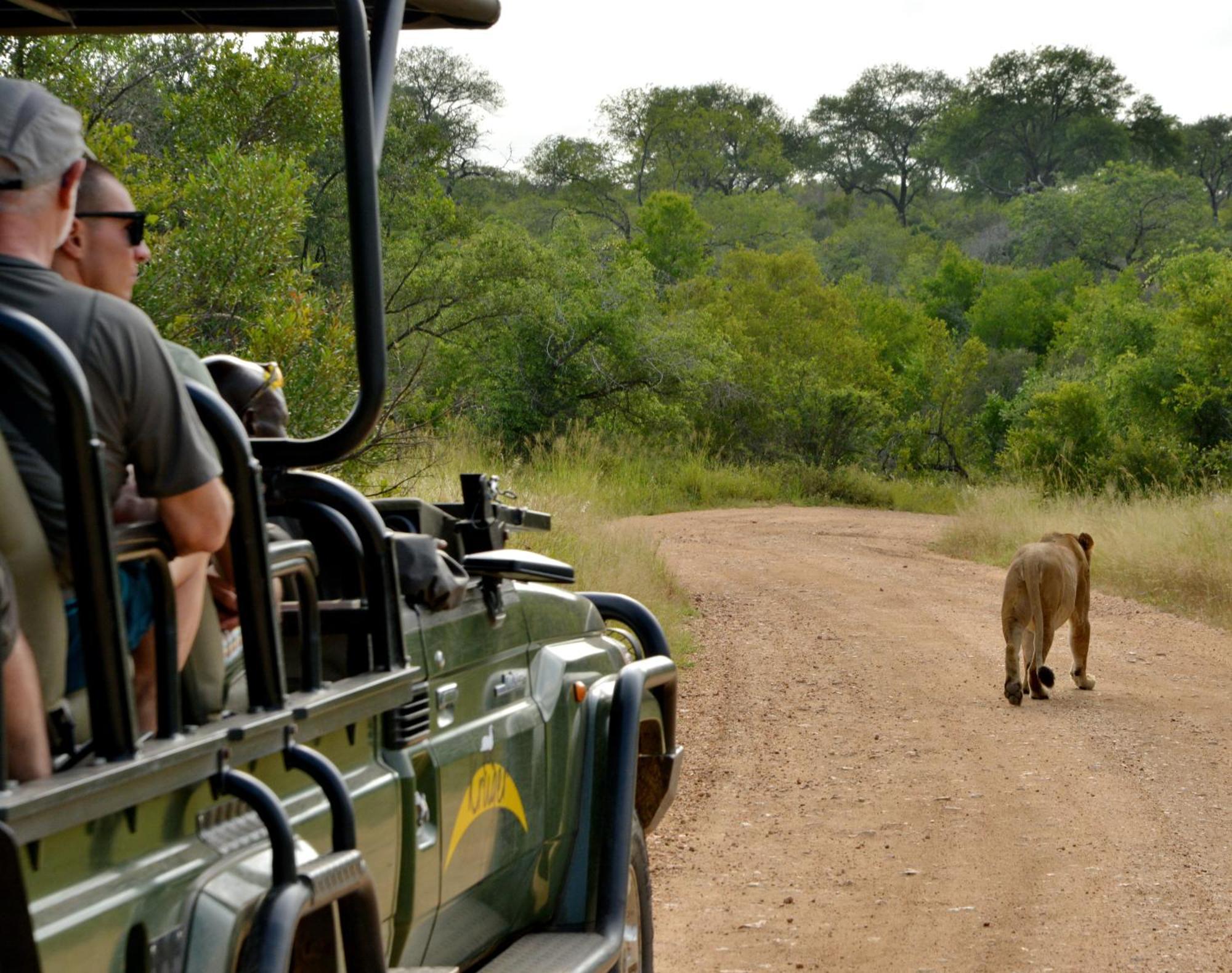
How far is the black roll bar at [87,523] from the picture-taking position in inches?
72.2

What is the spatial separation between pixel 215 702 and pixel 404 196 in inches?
768

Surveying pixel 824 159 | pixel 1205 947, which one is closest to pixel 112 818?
pixel 1205 947

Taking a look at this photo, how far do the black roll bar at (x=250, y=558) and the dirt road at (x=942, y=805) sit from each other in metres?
2.73

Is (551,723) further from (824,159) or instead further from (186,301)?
(824,159)

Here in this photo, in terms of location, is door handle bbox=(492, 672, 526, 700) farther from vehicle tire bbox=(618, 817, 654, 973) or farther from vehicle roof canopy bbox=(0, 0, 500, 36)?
vehicle roof canopy bbox=(0, 0, 500, 36)

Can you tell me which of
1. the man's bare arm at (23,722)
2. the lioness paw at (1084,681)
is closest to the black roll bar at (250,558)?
the man's bare arm at (23,722)

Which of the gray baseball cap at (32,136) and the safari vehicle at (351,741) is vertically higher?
the gray baseball cap at (32,136)

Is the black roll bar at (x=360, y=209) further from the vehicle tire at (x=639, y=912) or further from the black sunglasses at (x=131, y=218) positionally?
the vehicle tire at (x=639, y=912)

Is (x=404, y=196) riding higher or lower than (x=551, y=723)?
higher

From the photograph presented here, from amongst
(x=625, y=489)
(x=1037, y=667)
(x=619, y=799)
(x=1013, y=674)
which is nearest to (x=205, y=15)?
(x=619, y=799)

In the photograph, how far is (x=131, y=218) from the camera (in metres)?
2.68

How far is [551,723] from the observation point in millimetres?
3398

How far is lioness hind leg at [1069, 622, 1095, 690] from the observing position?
9234 mm

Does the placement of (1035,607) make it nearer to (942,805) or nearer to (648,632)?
(942,805)
